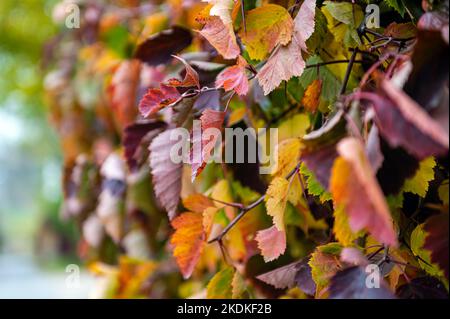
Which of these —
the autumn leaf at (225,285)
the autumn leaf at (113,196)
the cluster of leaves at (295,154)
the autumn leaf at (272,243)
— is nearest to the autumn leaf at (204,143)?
the cluster of leaves at (295,154)

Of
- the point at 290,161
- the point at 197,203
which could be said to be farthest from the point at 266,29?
the point at 197,203

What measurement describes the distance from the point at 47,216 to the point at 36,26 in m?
Result: 5.66

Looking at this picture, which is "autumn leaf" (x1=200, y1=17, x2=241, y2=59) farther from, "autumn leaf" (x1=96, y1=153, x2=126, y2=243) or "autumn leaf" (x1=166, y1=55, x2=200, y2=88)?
"autumn leaf" (x1=96, y1=153, x2=126, y2=243)

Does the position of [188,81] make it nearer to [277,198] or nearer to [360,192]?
[277,198]

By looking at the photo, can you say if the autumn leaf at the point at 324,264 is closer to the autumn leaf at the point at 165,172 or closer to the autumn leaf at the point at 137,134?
the autumn leaf at the point at 165,172

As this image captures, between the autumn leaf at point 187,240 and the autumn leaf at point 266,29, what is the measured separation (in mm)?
236

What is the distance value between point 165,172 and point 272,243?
0.19 m

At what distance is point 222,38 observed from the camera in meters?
0.59

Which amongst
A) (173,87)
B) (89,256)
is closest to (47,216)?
(89,256)

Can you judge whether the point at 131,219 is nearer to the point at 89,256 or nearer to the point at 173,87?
the point at 89,256

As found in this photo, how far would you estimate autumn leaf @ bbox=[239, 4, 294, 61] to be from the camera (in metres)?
0.59

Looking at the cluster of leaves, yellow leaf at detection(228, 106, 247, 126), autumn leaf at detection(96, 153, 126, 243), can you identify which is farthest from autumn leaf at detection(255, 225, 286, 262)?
autumn leaf at detection(96, 153, 126, 243)

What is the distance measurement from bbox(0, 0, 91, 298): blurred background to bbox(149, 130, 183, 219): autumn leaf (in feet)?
2.04

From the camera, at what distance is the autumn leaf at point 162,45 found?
2.84ft
